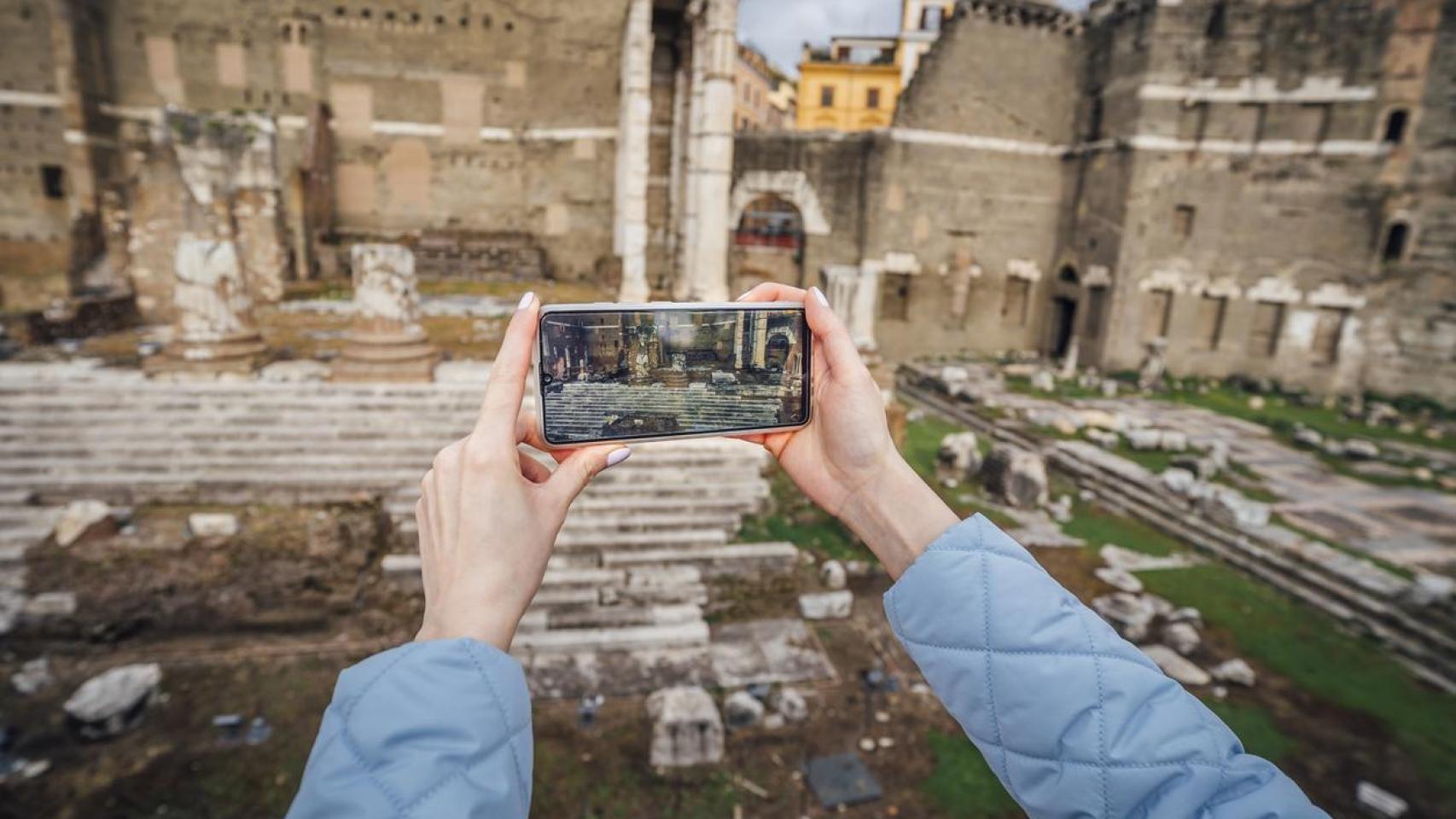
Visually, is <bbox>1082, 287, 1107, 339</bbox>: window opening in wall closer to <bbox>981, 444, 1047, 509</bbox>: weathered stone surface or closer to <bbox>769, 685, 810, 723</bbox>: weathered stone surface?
<bbox>981, 444, 1047, 509</bbox>: weathered stone surface

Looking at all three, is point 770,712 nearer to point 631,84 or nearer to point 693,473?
point 693,473

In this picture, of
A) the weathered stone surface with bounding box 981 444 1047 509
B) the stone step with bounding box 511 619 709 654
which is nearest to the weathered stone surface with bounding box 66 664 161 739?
the stone step with bounding box 511 619 709 654

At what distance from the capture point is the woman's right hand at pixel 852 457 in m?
1.60

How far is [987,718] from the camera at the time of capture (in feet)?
4.23

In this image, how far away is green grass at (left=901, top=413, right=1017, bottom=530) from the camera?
368 inches

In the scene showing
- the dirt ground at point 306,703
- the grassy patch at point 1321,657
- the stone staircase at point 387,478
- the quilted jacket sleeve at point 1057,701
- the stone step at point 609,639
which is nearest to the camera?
the quilted jacket sleeve at point 1057,701

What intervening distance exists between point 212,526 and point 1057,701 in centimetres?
791

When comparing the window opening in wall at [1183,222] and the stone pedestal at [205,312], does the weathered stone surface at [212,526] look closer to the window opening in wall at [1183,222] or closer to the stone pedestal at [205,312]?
the stone pedestal at [205,312]

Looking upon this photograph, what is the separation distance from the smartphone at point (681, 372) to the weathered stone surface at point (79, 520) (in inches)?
291

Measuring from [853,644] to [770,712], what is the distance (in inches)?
48.4

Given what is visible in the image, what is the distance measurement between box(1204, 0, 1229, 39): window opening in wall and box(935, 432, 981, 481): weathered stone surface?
1320 cm

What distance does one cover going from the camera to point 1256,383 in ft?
56.7

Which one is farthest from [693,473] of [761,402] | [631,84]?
[631,84]

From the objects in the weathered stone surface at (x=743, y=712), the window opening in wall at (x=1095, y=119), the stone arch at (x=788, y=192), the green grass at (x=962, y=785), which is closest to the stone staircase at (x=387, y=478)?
the weathered stone surface at (x=743, y=712)
